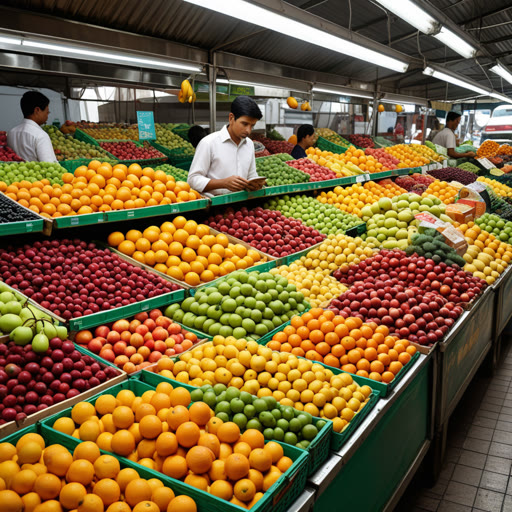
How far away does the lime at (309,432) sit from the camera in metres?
1.97

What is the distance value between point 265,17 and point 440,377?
3501 millimetres

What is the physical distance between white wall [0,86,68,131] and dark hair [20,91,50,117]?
2.80 m

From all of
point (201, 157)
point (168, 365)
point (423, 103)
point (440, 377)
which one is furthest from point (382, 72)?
point (168, 365)

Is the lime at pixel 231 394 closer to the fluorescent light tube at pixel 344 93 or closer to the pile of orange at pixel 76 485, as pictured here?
the pile of orange at pixel 76 485

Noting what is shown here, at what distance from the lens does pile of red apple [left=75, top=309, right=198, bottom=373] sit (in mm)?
2602

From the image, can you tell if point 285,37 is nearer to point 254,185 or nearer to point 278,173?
point 278,173

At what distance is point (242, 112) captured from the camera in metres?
4.38

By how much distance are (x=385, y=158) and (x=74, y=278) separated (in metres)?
7.17

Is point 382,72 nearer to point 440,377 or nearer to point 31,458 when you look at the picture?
point 440,377

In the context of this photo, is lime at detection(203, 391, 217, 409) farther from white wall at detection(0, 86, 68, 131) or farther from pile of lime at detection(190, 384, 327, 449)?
white wall at detection(0, 86, 68, 131)

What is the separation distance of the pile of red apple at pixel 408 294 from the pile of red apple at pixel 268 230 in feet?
2.11

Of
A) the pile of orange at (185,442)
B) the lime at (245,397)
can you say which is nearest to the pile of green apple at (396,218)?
the lime at (245,397)

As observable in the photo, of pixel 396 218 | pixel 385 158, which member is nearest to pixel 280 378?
pixel 396 218

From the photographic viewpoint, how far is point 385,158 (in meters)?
→ 8.70
